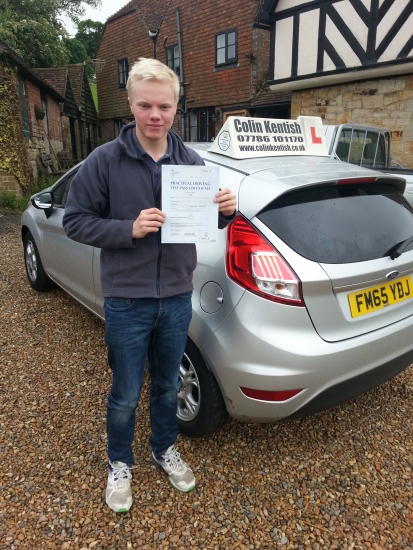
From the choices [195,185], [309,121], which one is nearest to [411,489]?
[195,185]

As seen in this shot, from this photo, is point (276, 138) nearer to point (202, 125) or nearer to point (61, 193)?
point (61, 193)

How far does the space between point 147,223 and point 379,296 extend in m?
1.26

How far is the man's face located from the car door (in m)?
1.62

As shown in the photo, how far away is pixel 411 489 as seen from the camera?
2150 mm

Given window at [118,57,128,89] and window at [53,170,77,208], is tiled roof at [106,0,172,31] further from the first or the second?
window at [53,170,77,208]

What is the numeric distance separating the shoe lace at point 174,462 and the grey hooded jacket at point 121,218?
3.05 feet

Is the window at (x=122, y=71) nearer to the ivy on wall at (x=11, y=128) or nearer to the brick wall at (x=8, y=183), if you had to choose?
the ivy on wall at (x=11, y=128)

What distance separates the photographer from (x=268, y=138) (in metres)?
2.69

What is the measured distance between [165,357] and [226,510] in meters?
0.80

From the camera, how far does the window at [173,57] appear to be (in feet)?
62.9

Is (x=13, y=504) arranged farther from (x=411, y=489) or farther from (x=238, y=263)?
(x=411, y=489)

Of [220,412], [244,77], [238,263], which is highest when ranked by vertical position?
[244,77]

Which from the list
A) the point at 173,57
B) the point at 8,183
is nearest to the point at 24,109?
the point at 8,183

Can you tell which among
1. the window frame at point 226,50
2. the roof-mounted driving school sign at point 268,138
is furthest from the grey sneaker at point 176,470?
the window frame at point 226,50
